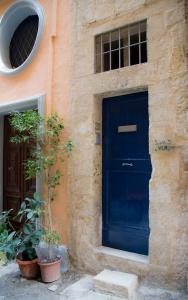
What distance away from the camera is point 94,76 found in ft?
12.2

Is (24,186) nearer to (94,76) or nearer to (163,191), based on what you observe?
(94,76)

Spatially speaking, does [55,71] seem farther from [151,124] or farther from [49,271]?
[49,271]

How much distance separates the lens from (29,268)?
3535mm

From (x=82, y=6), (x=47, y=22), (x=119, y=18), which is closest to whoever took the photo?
(x=119, y=18)

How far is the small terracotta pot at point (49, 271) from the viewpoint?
3.39 m

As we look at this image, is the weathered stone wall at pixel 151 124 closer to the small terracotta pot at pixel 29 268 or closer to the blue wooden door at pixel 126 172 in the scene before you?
the blue wooden door at pixel 126 172

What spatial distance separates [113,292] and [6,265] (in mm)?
1799

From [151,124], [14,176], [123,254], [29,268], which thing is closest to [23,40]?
[14,176]

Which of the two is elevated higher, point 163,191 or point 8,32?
point 8,32

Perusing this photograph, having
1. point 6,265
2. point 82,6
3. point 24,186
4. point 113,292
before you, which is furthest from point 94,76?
point 6,265

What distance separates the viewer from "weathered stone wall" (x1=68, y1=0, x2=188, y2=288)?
3029 mm

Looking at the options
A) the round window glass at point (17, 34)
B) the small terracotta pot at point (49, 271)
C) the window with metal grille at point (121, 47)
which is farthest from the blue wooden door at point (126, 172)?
the round window glass at point (17, 34)

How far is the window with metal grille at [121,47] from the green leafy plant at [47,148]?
1.06 metres

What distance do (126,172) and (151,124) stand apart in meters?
0.76
